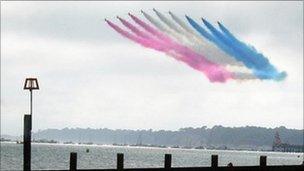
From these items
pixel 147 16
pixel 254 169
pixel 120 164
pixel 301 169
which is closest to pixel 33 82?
pixel 120 164

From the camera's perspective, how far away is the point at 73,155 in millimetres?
21812

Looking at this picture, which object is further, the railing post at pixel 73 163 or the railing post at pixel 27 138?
the railing post at pixel 27 138

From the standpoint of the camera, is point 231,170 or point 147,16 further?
point 147,16

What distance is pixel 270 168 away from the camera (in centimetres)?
2528

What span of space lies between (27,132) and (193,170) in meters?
6.25

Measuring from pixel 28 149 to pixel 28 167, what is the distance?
2.56 feet

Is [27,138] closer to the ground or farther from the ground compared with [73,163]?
farther from the ground

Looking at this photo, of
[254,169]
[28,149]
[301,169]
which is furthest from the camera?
[301,169]

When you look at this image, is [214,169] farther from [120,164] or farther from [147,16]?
[147,16]

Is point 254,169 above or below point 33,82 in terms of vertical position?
below

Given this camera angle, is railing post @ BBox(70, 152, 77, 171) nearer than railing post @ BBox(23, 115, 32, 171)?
Yes

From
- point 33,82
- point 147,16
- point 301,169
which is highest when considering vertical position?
point 147,16

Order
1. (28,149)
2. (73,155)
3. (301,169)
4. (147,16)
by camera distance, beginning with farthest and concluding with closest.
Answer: (147,16)
(301,169)
(28,149)
(73,155)

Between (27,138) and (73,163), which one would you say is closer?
(73,163)
